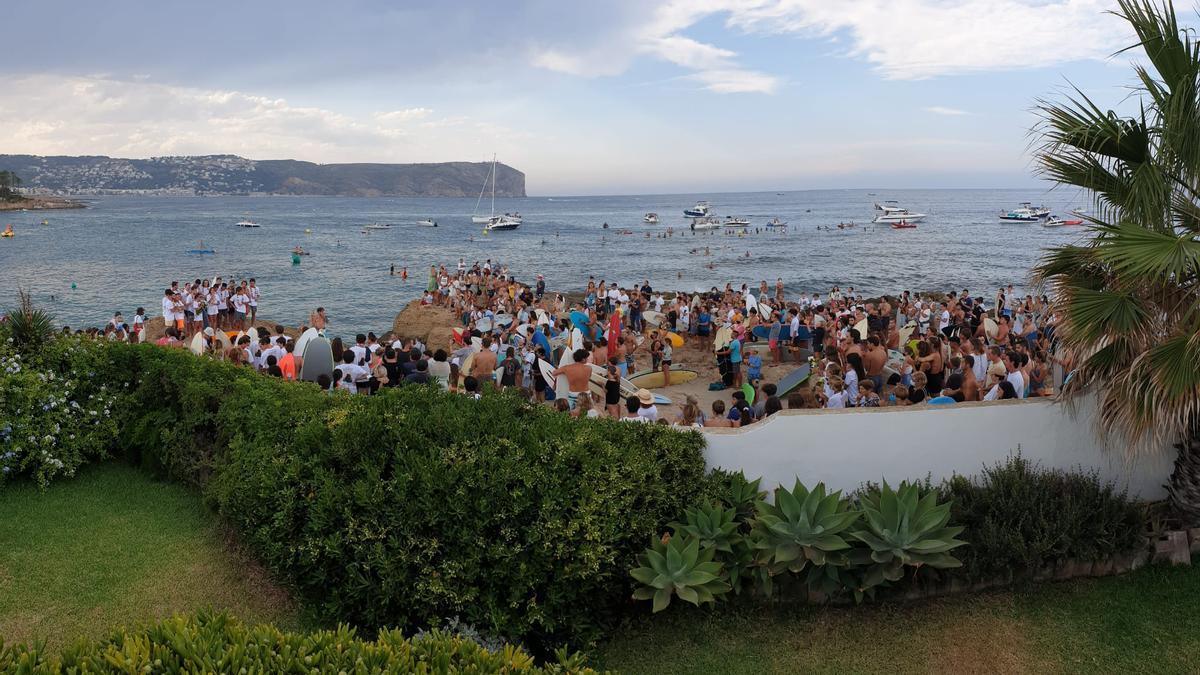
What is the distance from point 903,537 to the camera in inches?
237

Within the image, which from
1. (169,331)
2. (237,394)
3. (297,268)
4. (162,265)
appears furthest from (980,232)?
(237,394)

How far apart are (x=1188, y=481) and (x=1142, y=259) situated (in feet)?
8.22

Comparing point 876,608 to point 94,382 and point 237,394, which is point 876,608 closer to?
point 237,394

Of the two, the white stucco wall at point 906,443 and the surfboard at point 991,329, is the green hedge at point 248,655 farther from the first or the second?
the surfboard at point 991,329

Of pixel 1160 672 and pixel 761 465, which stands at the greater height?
pixel 761 465

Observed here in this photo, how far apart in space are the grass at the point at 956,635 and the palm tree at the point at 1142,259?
1.21 m

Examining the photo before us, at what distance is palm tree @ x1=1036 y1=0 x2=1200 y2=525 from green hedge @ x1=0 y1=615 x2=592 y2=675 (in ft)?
15.5

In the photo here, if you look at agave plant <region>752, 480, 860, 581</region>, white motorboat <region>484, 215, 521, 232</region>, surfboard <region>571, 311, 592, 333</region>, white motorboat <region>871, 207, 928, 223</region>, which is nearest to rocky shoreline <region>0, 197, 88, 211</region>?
white motorboat <region>484, 215, 521, 232</region>

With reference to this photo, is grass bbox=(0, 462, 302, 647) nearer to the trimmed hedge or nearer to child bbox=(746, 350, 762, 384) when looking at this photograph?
the trimmed hedge

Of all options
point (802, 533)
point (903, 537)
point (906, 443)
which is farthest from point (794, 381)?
point (802, 533)

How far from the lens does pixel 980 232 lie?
292 feet

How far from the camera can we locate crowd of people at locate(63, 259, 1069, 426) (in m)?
10.2

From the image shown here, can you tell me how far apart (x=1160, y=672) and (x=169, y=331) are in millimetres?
20198

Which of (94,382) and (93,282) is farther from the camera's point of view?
(93,282)
